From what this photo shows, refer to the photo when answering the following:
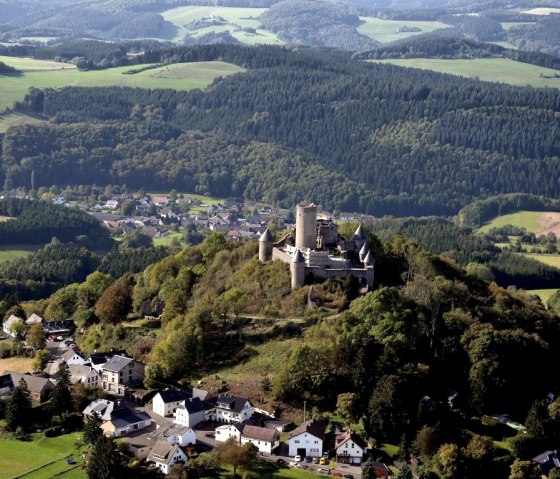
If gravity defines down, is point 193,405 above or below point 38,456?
above

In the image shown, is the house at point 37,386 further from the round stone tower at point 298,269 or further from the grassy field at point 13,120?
the grassy field at point 13,120

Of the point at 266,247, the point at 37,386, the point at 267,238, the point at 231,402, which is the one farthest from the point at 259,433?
the point at 267,238

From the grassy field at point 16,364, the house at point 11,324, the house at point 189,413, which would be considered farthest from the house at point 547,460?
the house at point 11,324

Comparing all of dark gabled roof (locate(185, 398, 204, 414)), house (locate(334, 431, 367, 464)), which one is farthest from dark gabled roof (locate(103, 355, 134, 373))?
house (locate(334, 431, 367, 464))

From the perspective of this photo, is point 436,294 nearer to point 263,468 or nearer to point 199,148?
point 263,468

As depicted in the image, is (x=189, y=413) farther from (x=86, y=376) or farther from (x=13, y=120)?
(x=13, y=120)

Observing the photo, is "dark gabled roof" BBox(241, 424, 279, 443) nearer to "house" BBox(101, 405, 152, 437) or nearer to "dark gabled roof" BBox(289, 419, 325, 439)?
"dark gabled roof" BBox(289, 419, 325, 439)
